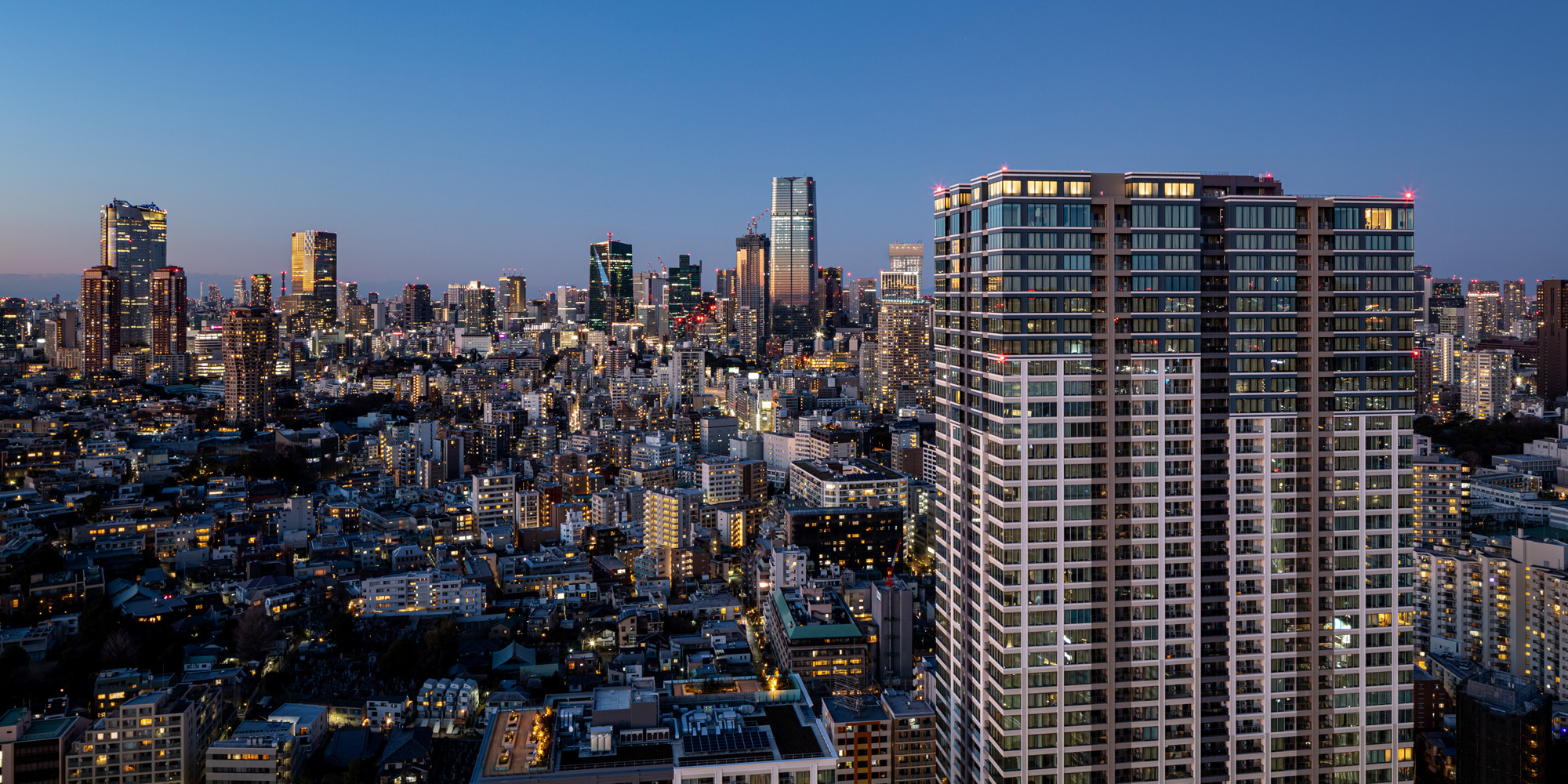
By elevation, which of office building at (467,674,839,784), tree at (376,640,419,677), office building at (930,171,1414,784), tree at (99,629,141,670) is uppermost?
office building at (930,171,1414,784)

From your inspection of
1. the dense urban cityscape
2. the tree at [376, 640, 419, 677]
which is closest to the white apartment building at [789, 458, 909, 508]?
the dense urban cityscape

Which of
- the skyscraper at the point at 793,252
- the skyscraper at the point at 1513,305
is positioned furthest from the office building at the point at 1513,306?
the skyscraper at the point at 793,252

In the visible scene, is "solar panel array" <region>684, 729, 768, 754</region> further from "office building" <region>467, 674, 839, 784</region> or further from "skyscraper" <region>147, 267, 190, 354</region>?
"skyscraper" <region>147, 267, 190, 354</region>

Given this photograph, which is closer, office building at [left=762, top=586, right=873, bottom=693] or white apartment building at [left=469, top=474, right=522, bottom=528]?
office building at [left=762, top=586, right=873, bottom=693]

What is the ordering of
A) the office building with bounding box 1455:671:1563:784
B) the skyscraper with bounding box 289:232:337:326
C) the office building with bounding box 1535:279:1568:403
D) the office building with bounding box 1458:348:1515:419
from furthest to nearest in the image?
the skyscraper with bounding box 289:232:337:326 < the office building with bounding box 1535:279:1568:403 < the office building with bounding box 1458:348:1515:419 < the office building with bounding box 1455:671:1563:784

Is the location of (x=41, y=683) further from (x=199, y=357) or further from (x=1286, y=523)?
(x=199, y=357)

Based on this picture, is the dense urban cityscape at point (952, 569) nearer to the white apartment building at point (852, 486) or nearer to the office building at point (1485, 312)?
the white apartment building at point (852, 486)

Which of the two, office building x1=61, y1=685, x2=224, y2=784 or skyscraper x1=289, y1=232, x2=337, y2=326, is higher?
skyscraper x1=289, y1=232, x2=337, y2=326

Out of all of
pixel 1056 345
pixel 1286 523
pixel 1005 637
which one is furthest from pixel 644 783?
pixel 1286 523
